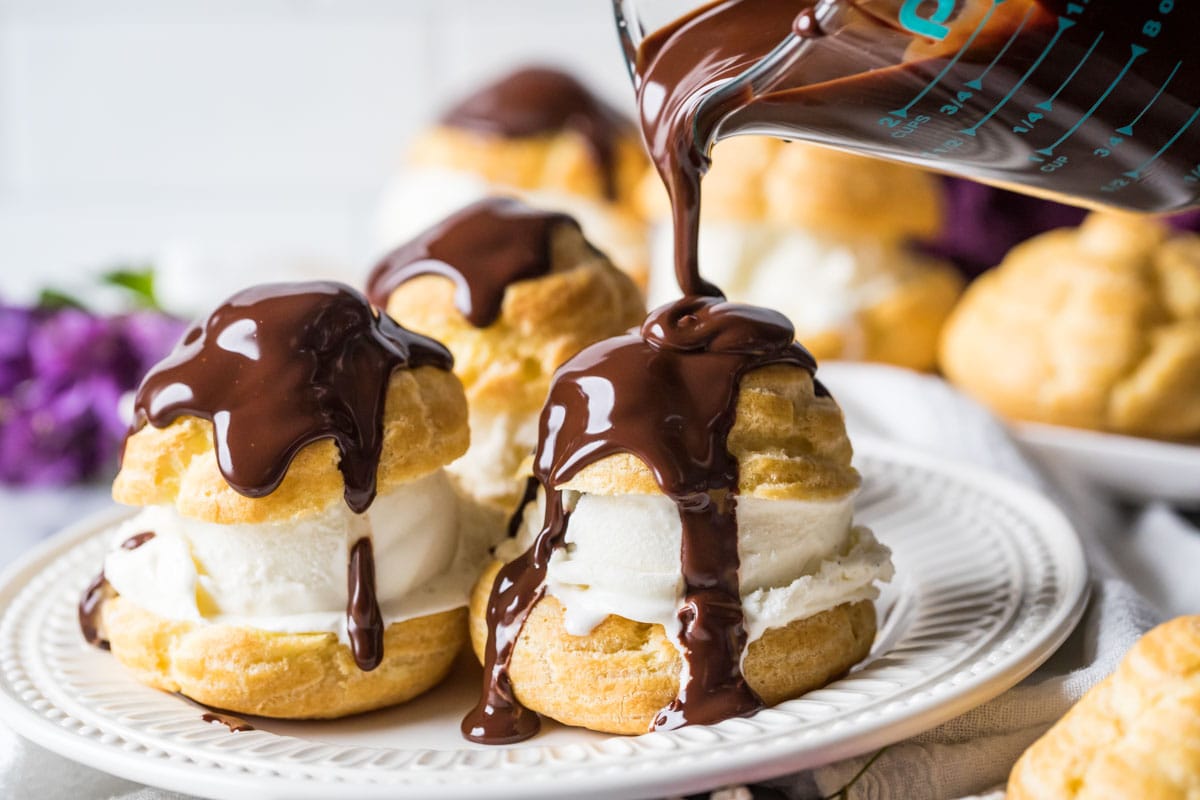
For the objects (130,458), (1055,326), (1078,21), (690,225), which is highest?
(1078,21)

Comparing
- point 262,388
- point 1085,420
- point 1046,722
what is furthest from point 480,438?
point 1085,420

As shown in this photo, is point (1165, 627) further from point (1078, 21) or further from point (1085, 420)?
point (1085, 420)

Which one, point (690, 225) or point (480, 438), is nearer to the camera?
point (690, 225)

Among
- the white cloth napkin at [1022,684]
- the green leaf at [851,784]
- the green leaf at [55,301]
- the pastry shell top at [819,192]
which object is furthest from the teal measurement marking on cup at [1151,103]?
the green leaf at [55,301]

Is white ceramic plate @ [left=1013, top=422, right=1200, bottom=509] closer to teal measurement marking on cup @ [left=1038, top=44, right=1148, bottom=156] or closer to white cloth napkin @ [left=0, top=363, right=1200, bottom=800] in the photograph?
white cloth napkin @ [left=0, top=363, right=1200, bottom=800]

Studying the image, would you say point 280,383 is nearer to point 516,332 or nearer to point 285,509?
point 285,509

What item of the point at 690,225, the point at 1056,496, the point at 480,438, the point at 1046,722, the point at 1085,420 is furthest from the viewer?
the point at 1085,420

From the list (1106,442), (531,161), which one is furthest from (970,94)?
(531,161)
